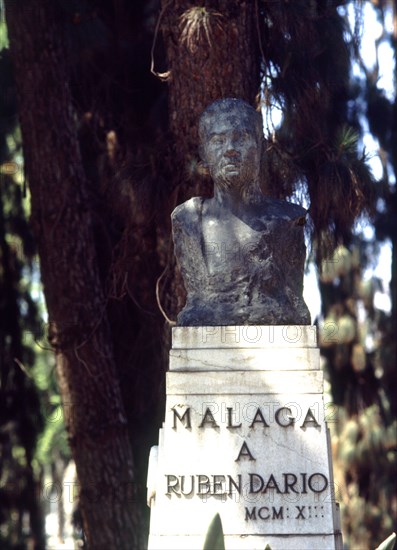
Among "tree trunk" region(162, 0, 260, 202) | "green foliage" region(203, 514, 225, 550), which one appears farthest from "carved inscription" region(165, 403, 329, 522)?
"tree trunk" region(162, 0, 260, 202)

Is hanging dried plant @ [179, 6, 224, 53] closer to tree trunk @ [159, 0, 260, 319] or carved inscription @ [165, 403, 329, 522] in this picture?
tree trunk @ [159, 0, 260, 319]

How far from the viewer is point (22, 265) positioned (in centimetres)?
1360

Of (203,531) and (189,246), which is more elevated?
(189,246)

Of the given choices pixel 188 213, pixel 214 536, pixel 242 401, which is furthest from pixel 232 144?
pixel 214 536

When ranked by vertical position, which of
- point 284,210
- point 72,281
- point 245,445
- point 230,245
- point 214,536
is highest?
point 72,281

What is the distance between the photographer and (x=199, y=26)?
9180 millimetres

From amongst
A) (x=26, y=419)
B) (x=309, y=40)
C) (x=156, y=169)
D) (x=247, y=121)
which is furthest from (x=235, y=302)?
(x=26, y=419)

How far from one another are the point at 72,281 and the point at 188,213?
9.78 ft

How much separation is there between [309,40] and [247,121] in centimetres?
266

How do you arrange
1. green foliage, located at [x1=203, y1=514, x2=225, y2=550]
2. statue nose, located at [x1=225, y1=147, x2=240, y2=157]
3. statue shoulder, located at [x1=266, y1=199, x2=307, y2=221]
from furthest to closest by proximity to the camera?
statue shoulder, located at [x1=266, y1=199, x2=307, y2=221]
statue nose, located at [x1=225, y1=147, x2=240, y2=157]
green foliage, located at [x1=203, y1=514, x2=225, y2=550]

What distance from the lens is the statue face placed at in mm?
7371

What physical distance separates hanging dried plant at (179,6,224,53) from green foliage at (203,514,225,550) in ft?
14.3

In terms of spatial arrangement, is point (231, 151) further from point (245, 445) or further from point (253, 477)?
point (253, 477)

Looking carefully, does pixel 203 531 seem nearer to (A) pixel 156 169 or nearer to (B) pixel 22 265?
(A) pixel 156 169
